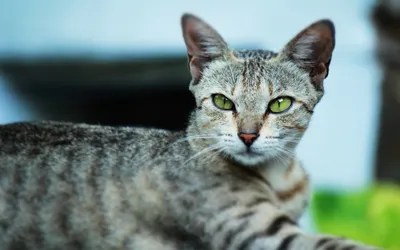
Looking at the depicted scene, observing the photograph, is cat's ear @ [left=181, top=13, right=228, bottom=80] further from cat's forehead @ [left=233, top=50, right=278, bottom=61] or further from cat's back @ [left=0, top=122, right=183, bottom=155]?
cat's back @ [left=0, top=122, right=183, bottom=155]

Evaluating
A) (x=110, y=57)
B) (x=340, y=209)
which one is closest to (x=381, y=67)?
(x=340, y=209)

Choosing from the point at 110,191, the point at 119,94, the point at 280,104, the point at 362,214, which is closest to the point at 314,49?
the point at 280,104

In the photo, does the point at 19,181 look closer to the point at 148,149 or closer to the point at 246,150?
the point at 148,149

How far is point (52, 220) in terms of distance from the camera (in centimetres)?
219

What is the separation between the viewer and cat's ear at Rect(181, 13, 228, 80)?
212 cm

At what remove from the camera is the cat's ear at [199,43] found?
83.5 inches

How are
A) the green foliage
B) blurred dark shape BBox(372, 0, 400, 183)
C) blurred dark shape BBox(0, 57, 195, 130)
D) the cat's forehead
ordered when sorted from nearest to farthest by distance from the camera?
the cat's forehead → the green foliage → blurred dark shape BBox(0, 57, 195, 130) → blurred dark shape BBox(372, 0, 400, 183)

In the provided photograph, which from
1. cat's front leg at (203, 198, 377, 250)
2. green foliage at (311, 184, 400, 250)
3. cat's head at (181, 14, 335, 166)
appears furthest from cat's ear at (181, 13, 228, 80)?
green foliage at (311, 184, 400, 250)

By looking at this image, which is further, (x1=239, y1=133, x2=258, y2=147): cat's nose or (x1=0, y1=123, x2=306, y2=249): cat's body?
(x1=0, y1=123, x2=306, y2=249): cat's body

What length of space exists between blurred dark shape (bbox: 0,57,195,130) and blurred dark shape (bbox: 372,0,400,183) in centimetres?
136

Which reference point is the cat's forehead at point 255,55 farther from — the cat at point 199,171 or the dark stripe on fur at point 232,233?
the dark stripe on fur at point 232,233

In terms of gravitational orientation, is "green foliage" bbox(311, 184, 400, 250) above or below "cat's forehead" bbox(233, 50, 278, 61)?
below

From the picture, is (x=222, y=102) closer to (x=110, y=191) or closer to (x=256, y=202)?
(x=256, y=202)

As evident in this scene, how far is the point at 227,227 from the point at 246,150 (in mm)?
197
